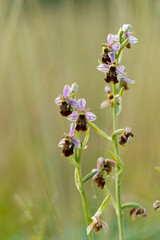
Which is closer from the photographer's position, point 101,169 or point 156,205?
point 156,205

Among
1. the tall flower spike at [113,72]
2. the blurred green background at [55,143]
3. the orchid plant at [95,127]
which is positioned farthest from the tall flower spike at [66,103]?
the blurred green background at [55,143]

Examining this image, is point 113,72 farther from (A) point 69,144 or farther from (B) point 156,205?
(B) point 156,205

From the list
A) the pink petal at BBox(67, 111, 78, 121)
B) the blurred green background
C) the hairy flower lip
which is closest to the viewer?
the hairy flower lip

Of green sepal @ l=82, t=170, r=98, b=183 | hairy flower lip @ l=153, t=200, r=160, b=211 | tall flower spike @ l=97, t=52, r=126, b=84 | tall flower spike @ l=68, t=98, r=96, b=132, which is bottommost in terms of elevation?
hairy flower lip @ l=153, t=200, r=160, b=211

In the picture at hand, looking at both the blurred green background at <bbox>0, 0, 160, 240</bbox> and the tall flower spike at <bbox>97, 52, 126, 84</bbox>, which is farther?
the blurred green background at <bbox>0, 0, 160, 240</bbox>

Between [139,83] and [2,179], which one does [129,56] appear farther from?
[2,179]

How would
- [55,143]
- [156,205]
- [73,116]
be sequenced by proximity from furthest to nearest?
[55,143] < [73,116] < [156,205]

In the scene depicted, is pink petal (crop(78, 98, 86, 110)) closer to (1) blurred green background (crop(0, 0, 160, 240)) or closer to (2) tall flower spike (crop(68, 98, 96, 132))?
(2) tall flower spike (crop(68, 98, 96, 132))

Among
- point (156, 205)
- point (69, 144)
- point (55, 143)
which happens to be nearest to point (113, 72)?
point (69, 144)

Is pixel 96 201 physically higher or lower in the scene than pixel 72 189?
Result: lower

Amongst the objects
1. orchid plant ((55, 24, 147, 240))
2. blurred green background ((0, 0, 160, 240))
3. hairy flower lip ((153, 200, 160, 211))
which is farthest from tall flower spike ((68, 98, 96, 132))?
blurred green background ((0, 0, 160, 240))

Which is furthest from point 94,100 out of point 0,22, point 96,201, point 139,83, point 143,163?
point 96,201
